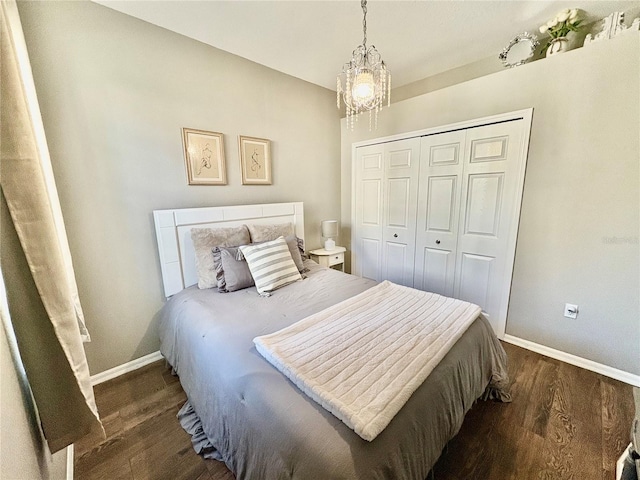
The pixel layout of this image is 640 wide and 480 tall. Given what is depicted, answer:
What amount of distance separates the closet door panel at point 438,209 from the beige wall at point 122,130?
1878 millimetres

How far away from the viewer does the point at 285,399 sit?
958mm

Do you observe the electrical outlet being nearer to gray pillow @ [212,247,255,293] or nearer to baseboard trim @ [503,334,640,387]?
baseboard trim @ [503,334,640,387]

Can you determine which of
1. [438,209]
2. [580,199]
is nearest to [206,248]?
[438,209]

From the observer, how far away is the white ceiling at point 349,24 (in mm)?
1797

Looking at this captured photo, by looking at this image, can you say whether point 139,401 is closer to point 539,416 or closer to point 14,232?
point 14,232

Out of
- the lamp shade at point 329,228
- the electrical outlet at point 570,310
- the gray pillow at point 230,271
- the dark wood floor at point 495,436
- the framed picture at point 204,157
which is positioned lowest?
the dark wood floor at point 495,436

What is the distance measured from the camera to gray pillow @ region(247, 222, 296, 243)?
2342mm

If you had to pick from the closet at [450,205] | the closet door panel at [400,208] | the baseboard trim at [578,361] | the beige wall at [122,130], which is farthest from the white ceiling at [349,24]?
the baseboard trim at [578,361]

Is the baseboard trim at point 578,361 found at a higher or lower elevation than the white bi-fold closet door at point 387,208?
lower

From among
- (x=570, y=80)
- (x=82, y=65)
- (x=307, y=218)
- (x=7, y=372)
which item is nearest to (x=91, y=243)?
(x=82, y=65)

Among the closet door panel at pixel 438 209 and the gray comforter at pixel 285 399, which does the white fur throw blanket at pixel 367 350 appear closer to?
the gray comforter at pixel 285 399

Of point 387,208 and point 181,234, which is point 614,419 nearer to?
point 387,208

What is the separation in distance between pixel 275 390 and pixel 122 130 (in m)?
2.10

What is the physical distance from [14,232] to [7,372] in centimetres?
42
